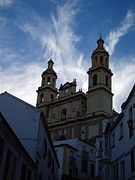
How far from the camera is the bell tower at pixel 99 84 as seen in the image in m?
58.5

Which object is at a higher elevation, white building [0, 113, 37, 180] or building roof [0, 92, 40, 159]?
building roof [0, 92, 40, 159]

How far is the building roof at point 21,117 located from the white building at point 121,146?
689cm

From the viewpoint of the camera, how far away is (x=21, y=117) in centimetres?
2336

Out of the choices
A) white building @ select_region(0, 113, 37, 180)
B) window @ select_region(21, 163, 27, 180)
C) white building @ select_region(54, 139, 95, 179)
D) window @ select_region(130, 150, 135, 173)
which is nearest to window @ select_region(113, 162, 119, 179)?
window @ select_region(130, 150, 135, 173)

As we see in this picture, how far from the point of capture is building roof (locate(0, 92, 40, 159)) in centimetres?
2267

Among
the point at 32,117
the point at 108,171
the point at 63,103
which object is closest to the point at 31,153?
the point at 32,117

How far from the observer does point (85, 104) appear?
64.8m

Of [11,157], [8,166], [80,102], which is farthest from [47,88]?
[8,166]

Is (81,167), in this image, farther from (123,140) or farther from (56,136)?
(123,140)

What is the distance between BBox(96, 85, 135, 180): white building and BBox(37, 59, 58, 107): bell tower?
129ft

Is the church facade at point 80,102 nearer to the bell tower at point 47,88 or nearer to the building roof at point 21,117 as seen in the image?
the bell tower at point 47,88

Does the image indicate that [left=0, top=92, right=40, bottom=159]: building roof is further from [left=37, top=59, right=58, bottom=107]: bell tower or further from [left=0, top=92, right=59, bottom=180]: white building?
[left=37, top=59, right=58, bottom=107]: bell tower

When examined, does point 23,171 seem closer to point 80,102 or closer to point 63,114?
point 80,102

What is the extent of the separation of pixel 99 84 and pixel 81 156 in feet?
52.0
